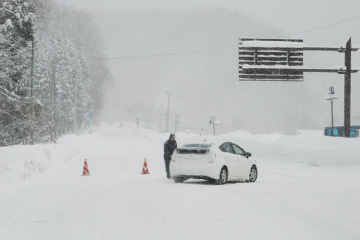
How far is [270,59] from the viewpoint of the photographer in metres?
27.3

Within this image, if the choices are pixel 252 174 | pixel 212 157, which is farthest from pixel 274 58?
pixel 212 157

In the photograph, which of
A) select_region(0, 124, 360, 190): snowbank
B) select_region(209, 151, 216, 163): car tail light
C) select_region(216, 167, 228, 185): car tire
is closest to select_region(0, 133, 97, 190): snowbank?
select_region(0, 124, 360, 190): snowbank

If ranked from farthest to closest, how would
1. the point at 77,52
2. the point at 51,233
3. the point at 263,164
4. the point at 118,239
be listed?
1. the point at 77,52
2. the point at 263,164
3. the point at 51,233
4. the point at 118,239

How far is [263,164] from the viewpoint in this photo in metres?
28.6

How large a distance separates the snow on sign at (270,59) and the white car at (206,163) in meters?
11.0

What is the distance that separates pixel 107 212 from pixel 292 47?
20.0m

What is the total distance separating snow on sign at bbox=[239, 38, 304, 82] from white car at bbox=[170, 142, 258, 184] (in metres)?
11.0

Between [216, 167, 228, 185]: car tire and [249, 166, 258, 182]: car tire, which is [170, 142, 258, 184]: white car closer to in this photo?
[216, 167, 228, 185]: car tire

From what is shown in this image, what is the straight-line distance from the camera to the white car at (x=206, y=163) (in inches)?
618

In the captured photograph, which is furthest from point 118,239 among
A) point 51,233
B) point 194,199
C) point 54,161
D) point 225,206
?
point 54,161

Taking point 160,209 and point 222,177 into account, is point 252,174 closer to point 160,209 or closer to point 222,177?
point 222,177

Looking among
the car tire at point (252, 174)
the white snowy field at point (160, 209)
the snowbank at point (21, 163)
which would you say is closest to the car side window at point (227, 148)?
the car tire at point (252, 174)

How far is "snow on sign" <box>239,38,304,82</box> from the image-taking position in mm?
27125

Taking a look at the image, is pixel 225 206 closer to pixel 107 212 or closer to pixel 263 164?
pixel 107 212
